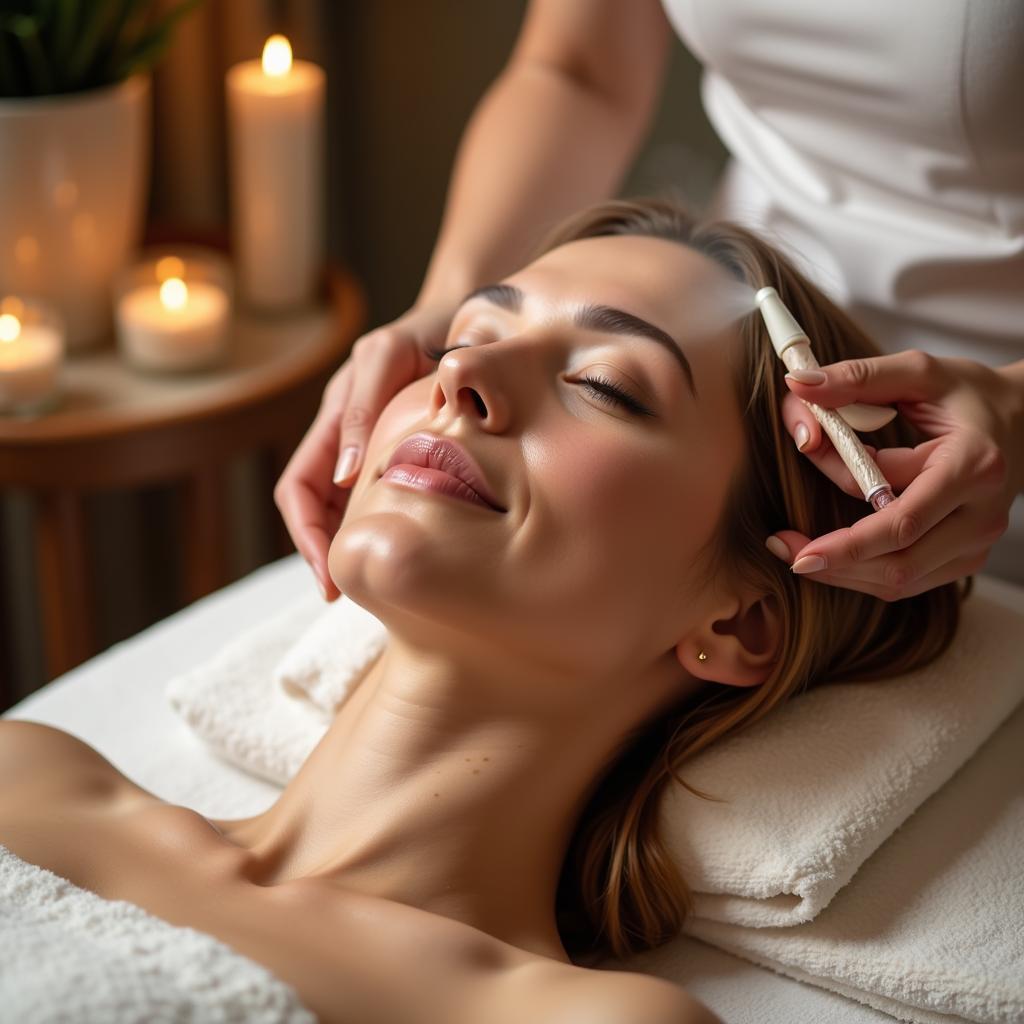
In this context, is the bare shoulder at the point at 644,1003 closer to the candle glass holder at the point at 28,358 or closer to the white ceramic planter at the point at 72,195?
the candle glass holder at the point at 28,358

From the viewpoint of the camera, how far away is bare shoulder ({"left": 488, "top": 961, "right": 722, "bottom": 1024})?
816mm

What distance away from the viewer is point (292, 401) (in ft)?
6.05

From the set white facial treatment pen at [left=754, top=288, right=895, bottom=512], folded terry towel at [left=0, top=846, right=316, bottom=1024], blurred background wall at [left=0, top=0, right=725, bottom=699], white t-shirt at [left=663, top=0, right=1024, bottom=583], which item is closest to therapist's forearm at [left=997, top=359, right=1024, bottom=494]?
white facial treatment pen at [left=754, top=288, right=895, bottom=512]

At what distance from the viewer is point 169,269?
1.89m

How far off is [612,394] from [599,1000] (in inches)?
16.2

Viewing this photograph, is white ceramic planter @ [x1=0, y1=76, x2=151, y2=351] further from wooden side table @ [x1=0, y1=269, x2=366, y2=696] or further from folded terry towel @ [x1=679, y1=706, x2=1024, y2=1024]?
folded terry towel @ [x1=679, y1=706, x2=1024, y2=1024]

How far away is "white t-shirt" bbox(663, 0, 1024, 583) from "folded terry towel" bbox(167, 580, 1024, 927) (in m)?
0.27

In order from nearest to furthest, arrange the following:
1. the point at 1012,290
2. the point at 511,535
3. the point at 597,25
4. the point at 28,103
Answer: the point at 511,535
the point at 1012,290
the point at 597,25
the point at 28,103

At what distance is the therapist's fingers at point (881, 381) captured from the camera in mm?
952

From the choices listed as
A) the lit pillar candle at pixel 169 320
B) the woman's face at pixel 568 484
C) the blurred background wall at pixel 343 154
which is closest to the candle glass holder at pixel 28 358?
the lit pillar candle at pixel 169 320

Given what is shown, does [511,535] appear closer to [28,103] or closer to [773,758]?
[773,758]

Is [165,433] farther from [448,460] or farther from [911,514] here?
[911,514]

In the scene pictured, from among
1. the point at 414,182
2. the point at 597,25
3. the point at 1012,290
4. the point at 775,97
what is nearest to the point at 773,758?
the point at 1012,290

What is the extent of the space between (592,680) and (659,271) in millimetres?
323
